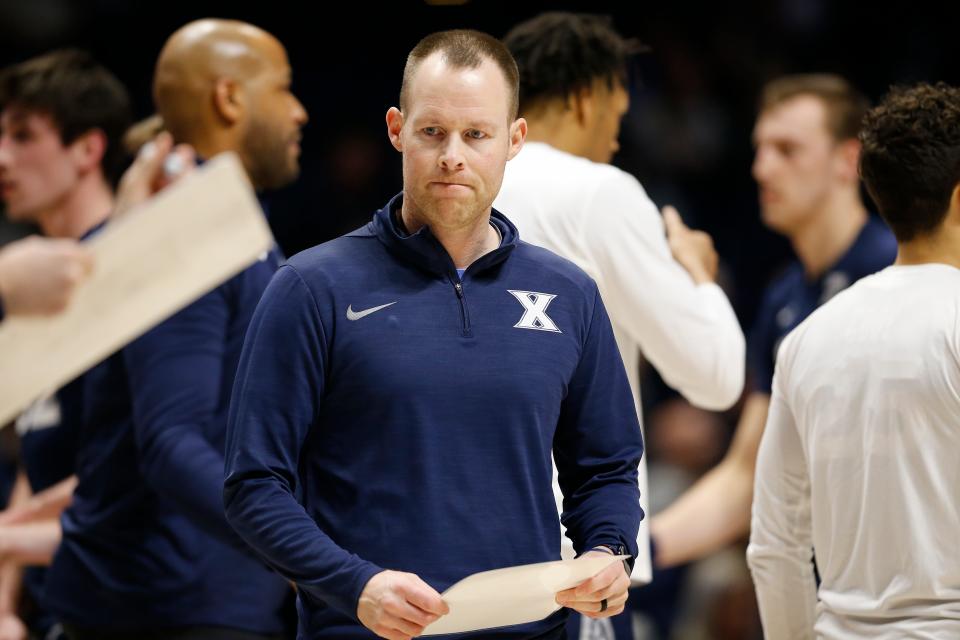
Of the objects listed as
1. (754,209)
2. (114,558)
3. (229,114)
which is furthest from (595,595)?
(754,209)

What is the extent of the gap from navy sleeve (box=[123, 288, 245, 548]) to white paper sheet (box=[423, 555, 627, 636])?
103cm

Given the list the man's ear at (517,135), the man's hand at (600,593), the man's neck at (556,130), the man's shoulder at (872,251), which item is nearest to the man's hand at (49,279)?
the man's hand at (600,593)

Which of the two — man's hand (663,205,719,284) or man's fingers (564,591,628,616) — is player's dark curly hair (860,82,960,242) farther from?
man's fingers (564,591,628,616)

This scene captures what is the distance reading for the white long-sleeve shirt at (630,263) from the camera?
10.3 ft

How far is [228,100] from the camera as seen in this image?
3.71m

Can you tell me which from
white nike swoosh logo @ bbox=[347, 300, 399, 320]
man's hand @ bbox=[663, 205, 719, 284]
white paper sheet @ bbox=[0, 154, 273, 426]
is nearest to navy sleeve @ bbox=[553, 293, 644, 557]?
white nike swoosh logo @ bbox=[347, 300, 399, 320]

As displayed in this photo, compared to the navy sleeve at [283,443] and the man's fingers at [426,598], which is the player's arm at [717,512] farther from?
the man's fingers at [426,598]

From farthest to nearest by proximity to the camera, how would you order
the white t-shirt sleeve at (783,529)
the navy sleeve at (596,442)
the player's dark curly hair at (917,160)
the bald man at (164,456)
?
the bald man at (164,456) < the white t-shirt sleeve at (783,529) < the player's dark curly hair at (917,160) < the navy sleeve at (596,442)

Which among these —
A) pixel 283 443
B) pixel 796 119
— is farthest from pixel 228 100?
pixel 796 119

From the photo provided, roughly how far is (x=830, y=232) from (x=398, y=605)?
3.65 m

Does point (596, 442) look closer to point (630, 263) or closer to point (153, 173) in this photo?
point (630, 263)

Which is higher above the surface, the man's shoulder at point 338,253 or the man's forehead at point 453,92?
the man's forehead at point 453,92

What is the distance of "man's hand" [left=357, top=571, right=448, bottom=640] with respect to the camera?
2062 millimetres

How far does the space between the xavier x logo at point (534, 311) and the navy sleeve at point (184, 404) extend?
999 mm
